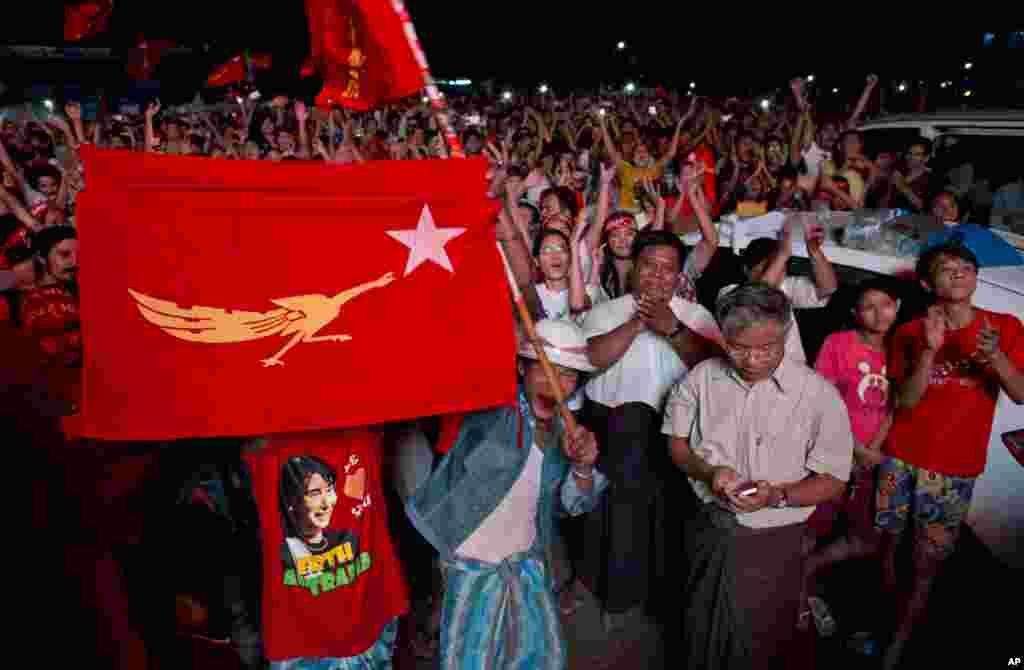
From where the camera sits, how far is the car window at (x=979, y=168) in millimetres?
5262

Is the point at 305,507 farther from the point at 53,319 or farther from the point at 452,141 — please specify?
the point at 53,319

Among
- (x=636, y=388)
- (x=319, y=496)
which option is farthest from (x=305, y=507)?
(x=636, y=388)

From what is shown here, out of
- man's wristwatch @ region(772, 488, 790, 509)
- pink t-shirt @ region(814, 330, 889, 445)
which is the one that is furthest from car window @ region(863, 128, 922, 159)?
man's wristwatch @ region(772, 488, 790, 509)

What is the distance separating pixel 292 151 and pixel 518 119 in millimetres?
7481

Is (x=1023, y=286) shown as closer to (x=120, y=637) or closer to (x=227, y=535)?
(x=227, y=535)

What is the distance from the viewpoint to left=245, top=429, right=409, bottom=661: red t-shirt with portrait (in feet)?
7.98

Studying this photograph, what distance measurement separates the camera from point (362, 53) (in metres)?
2.84

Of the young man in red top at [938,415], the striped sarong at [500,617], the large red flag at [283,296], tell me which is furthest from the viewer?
the young man in red top at [938,415]

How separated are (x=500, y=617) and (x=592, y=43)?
50658 mm

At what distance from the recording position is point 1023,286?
11.1ft

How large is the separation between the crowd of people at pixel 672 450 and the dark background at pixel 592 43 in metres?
19.0

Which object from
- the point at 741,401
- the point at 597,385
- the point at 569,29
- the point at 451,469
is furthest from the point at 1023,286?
the point at 569,29

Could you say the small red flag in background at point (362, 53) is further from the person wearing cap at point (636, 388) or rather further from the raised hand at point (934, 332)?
the raised hand at point (934, 332)

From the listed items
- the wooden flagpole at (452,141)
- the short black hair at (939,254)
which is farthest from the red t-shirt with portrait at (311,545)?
the short black hair at (939,254)
